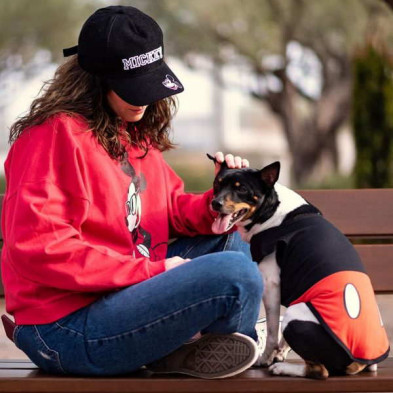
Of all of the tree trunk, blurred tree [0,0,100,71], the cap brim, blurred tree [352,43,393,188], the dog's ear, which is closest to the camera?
the cap brim

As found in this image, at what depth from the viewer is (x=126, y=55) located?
3.02m

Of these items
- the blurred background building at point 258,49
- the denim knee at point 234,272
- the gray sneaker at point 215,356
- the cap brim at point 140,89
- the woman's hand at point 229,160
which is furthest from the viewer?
the blurred background building at point 258,49

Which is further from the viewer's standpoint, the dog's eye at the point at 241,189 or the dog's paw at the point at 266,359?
the dog's eye at the point at 241,189

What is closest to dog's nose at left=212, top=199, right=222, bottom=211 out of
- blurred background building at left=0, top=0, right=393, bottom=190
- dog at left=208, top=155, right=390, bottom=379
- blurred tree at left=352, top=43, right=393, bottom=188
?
dog at left=208, top=155, right=390, bottom=379

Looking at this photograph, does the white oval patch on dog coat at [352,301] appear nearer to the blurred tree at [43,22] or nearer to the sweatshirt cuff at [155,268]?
the sweatshirt cuff at [155,268]

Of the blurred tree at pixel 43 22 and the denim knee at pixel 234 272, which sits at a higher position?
the blurred tree at pixel 43 22

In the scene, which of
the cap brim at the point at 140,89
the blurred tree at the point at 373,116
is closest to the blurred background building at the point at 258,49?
the blurred tree at the point at 373,116

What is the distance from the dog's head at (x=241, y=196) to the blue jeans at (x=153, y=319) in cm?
47

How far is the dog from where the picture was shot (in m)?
2.98

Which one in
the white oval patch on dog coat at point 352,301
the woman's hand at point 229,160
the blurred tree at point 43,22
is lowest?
the white oval patch on dog coat at point 352,301

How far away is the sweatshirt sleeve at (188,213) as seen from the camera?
3.53m

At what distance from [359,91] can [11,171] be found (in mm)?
7580

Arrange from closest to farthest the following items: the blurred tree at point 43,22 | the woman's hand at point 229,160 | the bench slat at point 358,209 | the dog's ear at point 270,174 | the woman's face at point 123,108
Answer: the woman's face at point 123,108 < the dog's ear at point 270,174 < the woman's hand at point 229,160 < the bench slat at point 358,209 < the blurred tree at point 43,22

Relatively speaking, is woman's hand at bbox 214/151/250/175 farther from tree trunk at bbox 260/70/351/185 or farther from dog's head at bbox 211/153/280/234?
tree trunk at bbox 260/70/351/185
